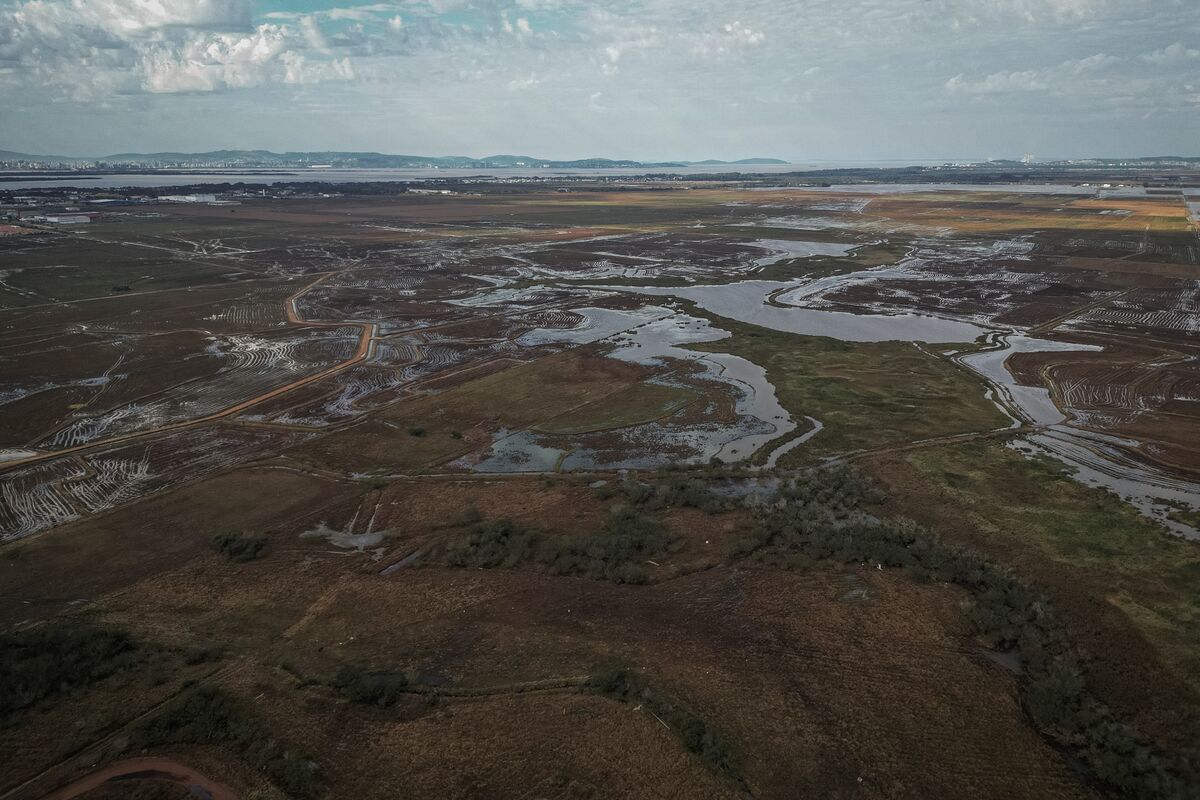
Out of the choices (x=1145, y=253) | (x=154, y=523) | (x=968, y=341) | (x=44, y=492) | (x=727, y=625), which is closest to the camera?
(x=727, y=625)

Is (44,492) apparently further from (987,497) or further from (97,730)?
(987,497)

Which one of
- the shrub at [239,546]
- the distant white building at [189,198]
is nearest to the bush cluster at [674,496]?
the shrub at [239,546]

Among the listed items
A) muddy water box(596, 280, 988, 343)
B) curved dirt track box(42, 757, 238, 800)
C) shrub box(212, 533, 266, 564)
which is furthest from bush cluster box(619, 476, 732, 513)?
muddy water box(596, 280, 988, 343)

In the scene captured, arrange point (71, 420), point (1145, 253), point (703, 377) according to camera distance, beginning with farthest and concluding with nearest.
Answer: point (1145, 253), point (703, 377), point (71, 420)

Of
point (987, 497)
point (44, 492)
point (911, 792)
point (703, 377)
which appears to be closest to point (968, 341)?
point (703, 377)

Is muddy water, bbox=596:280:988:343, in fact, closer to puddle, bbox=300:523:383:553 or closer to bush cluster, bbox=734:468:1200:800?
bush cluster, bbox=734:468:1200:800

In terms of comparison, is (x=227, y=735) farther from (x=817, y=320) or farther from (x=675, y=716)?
(x=817, y=320)

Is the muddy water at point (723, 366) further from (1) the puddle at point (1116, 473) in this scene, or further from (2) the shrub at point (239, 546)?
(2) the shrub at point (239, 546)

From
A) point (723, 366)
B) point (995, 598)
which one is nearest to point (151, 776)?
point (995, 598)
